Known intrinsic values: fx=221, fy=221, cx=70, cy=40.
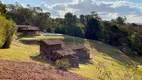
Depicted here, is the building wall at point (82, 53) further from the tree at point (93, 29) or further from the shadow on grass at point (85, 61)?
the tree at point (93, 29)

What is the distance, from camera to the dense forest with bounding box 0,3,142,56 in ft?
221

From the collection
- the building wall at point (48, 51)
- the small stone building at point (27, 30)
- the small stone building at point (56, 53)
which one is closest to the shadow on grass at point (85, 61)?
the small stone building at point (56, 53)

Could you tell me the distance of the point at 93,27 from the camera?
240 feet

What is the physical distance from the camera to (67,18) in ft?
307

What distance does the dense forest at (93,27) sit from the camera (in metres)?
67.3

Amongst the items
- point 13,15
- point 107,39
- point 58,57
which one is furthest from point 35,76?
point 13,15

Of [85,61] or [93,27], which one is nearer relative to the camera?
[85,61]

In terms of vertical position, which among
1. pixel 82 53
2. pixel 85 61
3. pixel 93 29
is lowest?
pixel 85 61

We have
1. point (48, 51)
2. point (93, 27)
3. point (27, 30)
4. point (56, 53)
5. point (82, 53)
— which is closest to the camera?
point (56, 53)

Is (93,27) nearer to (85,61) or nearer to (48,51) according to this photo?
(85,61)

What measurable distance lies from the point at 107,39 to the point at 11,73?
189 ft

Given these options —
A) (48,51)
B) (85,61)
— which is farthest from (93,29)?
(48,51)

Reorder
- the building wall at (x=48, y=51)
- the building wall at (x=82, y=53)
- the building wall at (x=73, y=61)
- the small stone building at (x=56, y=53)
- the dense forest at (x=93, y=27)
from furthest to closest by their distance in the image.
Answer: the dense forest at (x=93, y=27)
the building wall at (x=82, y=53)
the building wall at (x=48, y=51)
the small stone building at (x=56, y=53)
the building wall at (x=73, y=61)

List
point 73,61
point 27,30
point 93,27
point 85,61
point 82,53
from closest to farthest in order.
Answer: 1. point 73,61
2. point 85,61
3. point 82,53
4. point 27,30
5. point 93,27
